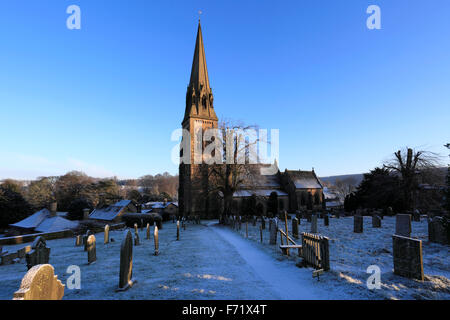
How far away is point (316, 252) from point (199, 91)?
1417 inches

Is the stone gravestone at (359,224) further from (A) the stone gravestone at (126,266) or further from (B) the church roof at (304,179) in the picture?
(B) the church roof at (304,179)

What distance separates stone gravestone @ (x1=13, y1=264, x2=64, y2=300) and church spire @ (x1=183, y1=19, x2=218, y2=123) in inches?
1386

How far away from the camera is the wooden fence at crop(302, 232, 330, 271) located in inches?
243

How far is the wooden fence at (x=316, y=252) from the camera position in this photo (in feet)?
20.2

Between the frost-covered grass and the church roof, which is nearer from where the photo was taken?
the frost-covered grass

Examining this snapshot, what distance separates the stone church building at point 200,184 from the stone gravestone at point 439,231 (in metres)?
22.6

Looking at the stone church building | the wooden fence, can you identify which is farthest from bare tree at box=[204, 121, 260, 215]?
the wooden fence

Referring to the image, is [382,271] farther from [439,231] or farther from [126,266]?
[126,266]

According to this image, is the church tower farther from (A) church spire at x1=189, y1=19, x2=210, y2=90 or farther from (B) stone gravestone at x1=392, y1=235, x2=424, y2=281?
(B) stone gravestone at x1=392, y1=235, x2=424, y2=281

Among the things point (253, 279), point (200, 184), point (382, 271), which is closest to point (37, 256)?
point (253, 279)

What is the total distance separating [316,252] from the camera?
6.48 meters

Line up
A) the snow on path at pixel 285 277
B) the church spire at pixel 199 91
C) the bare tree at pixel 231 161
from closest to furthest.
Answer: the snow on path at pixel 285 277, the bare tree at pixel 231 161, the church spire at pixel 199 91

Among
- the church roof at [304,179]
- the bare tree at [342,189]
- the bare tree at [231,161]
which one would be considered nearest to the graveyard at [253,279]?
the bare tree at [231,161]
